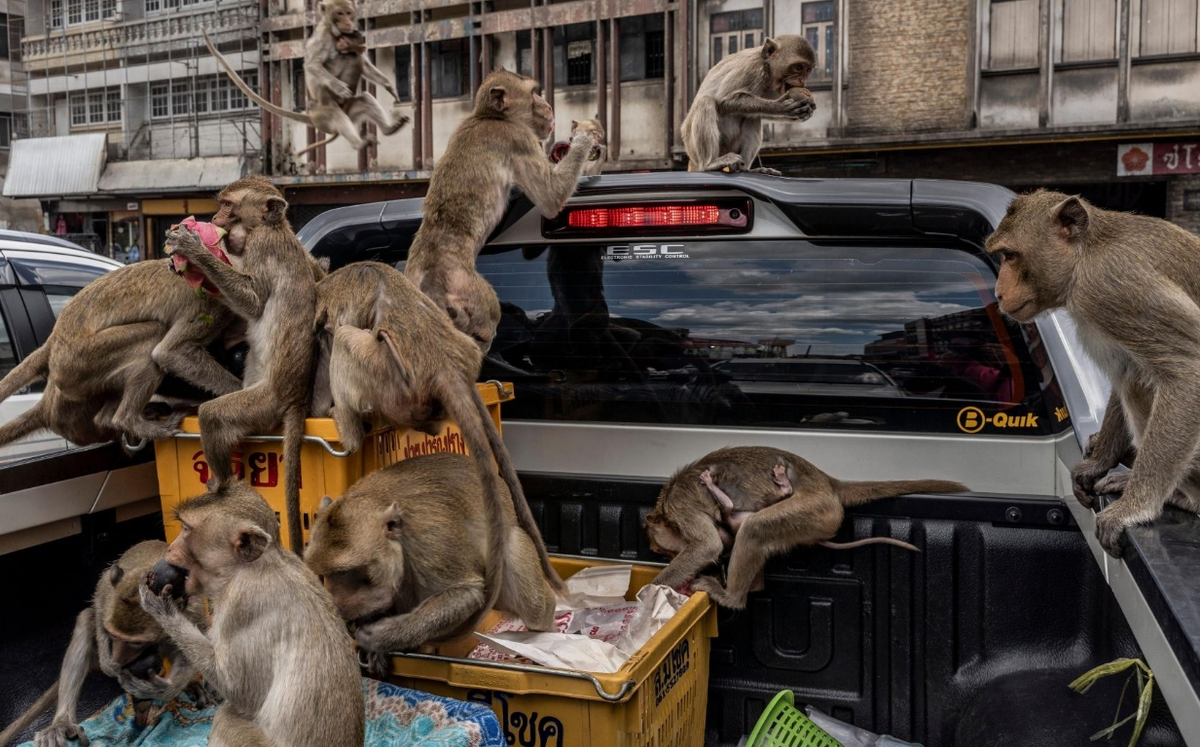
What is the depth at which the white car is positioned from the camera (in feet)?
17.8

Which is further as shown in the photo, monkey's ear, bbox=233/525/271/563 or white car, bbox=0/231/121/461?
white car, bbox=0/231/121/461

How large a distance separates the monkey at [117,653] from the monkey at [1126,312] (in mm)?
2391

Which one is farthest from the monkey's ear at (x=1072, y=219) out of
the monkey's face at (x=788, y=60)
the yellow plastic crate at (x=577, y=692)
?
the monkey's face at (x=788, y=60)

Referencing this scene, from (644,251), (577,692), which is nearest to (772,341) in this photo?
(644,251)

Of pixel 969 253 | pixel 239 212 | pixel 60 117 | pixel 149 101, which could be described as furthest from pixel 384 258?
pixel 60 117

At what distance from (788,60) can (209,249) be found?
3.86m

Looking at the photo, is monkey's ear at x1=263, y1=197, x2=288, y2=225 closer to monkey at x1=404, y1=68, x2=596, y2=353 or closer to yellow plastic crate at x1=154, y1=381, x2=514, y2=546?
monkey at x1=404, y1=68, x2=596, y2=353

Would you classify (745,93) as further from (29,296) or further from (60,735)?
(60,735)

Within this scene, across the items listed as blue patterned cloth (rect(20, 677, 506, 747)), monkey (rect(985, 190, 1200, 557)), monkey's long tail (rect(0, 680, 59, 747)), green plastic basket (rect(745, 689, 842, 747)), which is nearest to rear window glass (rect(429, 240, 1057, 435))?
monkey (rect(985, 190, 1200, 557))

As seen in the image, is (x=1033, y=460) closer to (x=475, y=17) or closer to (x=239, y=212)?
(x=239, y=212)

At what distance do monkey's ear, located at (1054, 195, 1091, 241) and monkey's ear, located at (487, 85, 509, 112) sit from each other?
8.38 ft

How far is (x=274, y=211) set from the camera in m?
3.47

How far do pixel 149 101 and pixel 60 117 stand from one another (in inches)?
A: 147

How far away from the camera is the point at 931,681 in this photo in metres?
3.01
